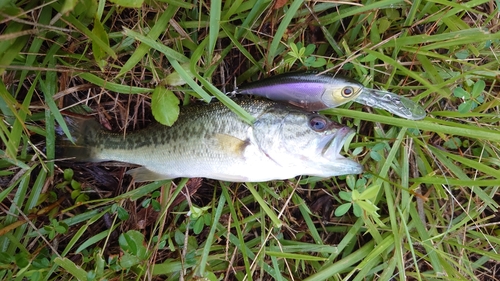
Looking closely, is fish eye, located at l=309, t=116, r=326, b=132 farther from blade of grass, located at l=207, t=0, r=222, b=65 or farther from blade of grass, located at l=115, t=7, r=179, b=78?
blade of grass, located at l=115, t=7, r=179, b=78

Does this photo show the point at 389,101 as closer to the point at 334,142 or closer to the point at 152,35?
the point at 334,142

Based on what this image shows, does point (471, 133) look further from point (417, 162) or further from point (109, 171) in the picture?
point (109, 171)

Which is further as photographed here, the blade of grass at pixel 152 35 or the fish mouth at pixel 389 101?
the fish mouth at pixel 389 101

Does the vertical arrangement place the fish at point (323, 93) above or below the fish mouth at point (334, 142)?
above

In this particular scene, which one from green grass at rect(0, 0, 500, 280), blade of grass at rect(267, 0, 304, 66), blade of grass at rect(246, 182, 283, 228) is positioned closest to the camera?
blade of grass at rect(267, 0, 304, 66)

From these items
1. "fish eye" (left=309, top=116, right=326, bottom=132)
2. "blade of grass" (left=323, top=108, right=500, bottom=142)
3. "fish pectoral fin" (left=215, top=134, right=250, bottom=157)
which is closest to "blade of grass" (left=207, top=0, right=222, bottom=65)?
"fish pectoral fin" (left=215, top=134, right=250, bottom=157)

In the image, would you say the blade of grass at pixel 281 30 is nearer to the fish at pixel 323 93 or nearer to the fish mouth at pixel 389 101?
the fish at pixel 323 93

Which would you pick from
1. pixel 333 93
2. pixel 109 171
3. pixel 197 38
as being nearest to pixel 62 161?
pixel 109 171

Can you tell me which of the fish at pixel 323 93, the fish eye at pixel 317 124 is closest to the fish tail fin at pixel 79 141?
the fish at pixel 323 93
